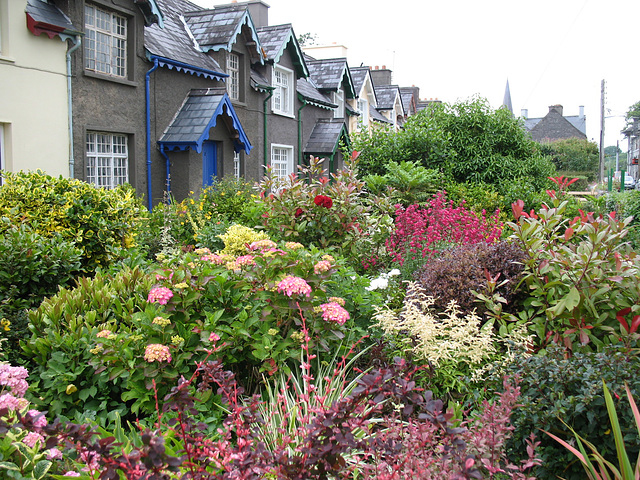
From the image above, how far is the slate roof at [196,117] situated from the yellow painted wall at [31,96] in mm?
3067

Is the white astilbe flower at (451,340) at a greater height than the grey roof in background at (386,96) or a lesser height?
lesser

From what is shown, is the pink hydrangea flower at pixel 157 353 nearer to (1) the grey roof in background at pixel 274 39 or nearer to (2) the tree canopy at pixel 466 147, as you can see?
(2) the tree canopy at pixel 466 147

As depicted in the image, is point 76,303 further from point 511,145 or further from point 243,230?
point 511,145

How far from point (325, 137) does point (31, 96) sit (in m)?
13.9

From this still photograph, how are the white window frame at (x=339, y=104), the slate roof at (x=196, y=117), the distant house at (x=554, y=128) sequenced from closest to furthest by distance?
the slate roof at (x=196, y=117), the white window frame at (x=339, y=104), the distant house at (x=554, y=128)

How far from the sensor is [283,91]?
20.9 m

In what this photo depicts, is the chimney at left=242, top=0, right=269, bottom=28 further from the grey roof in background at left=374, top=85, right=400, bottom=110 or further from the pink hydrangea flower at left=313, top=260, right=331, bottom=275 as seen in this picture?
the pink hydrangea flower at left=313, top=260, right=331, bottom=275

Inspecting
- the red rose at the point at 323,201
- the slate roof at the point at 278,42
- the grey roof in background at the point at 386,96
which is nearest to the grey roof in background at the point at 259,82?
the slate roof at the point at 278,42

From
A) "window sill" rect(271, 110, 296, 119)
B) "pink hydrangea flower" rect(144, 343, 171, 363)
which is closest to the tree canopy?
"window sill" rect(271, 110, 296, 119)

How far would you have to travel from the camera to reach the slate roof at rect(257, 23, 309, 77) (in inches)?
750

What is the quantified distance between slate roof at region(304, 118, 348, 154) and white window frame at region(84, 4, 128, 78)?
10.7 m

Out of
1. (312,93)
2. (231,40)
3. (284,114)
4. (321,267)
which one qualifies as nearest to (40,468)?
(321,267)

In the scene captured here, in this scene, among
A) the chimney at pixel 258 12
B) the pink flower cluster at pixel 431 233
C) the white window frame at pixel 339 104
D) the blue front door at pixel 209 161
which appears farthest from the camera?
the white window frame at pixel 339 104

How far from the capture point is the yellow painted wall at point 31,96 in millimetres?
9953
